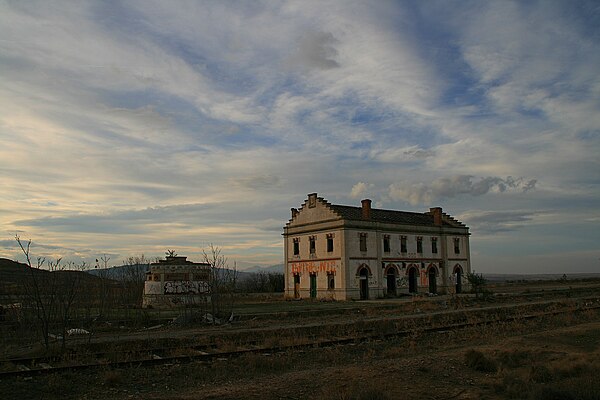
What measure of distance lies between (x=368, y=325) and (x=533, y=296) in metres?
24.0

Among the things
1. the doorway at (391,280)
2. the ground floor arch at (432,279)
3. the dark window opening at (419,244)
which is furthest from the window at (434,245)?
the doorway at (391,280)

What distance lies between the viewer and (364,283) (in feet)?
140

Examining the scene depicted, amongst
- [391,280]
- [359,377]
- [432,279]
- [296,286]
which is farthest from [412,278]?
[359,377]

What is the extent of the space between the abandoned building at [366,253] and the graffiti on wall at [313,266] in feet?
0.26

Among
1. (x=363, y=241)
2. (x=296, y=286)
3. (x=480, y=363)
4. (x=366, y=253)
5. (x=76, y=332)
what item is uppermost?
(x=363, y=241)

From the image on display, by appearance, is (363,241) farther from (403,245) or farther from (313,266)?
(403,245)

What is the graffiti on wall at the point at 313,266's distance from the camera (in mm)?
42344

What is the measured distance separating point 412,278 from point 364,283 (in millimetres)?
6355

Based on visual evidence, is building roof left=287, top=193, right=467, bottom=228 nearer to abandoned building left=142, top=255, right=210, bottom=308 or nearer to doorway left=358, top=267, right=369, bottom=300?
doorway left=358, top=267, right=369, bottom=300

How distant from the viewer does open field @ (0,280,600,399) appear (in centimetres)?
1071

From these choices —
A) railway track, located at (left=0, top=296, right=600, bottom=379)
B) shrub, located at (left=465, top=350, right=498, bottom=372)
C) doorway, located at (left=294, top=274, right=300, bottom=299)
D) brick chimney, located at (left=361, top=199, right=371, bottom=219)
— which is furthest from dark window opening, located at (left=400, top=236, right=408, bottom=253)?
shrub, located at (left=465, top=350, right=498, bottom=372)

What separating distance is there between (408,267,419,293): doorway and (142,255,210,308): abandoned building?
1929 centimetres

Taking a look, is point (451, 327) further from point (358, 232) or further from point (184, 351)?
point (358, 232)

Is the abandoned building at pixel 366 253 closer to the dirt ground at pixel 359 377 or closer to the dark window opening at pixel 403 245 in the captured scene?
the dark window opening at pixel 403 245
